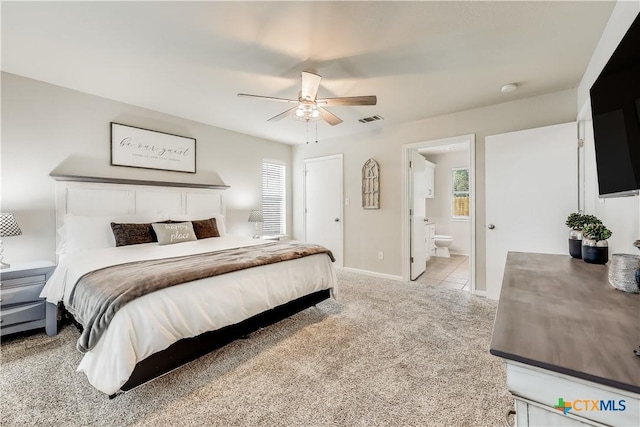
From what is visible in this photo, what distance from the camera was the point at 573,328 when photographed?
857 mm

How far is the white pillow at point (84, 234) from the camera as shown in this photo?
2.88 meters

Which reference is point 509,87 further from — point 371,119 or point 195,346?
point 195,346

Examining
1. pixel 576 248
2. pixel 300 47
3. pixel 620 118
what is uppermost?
pixel 300 47

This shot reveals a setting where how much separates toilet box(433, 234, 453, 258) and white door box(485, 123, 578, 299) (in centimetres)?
274

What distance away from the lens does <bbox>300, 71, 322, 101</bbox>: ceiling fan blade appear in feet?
7.73

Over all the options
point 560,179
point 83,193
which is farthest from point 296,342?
point 560,179

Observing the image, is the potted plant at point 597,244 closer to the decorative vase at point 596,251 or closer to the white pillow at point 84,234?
the decorative vase at point 596,251

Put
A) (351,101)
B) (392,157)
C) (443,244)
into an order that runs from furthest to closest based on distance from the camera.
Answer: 1. (443,244)
2. (392,157)
3. (351,101)

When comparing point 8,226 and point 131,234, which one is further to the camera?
point 131,234

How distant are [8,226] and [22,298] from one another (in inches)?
26.3

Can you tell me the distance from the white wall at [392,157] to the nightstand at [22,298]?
385 cm

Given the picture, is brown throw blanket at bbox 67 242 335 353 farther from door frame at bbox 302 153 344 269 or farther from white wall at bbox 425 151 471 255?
white wall at bbox 425 151 471 255

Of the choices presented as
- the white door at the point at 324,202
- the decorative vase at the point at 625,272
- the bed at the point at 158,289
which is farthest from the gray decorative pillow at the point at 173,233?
the decorative vase at the point at 625,272

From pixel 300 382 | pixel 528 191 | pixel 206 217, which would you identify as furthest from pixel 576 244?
pixel 206 217
